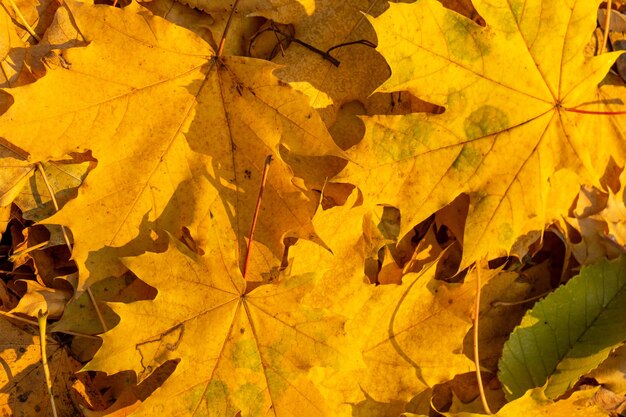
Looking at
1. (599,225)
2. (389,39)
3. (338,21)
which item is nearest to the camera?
(389,39)

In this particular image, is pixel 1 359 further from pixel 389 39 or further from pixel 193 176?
pixel 389 39

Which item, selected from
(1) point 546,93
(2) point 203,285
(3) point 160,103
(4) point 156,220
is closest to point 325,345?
(2) point 203,285

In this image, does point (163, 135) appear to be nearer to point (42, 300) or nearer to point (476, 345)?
point (42, 300)

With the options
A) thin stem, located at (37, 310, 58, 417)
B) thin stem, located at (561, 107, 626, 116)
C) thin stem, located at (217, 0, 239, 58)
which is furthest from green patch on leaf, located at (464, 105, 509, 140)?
thin stem, located at (37, 310, 58, 417)

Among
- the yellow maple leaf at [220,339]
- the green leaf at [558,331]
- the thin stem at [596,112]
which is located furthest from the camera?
the green leaf at [558,331]

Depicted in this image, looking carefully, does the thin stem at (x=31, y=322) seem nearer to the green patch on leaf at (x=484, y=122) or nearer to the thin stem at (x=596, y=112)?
the green patch on leaf at (x=484, y=122)

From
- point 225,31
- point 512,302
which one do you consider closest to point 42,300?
point 225,31

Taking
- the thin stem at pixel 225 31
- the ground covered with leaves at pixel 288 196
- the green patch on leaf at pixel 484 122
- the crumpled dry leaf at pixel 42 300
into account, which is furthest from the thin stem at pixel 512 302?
the crumpled dry leaf at pixel 42 300
